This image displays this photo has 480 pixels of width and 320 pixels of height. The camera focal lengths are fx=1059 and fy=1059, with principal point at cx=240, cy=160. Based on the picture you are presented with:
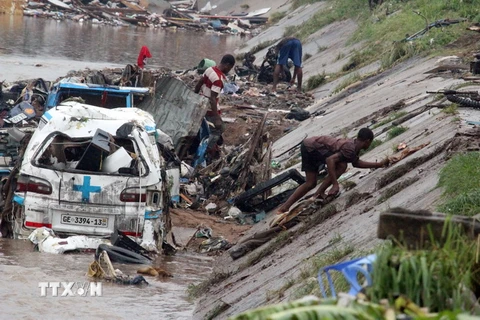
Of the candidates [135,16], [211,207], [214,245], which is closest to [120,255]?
[214,245]

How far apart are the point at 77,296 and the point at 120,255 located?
1.48 meters

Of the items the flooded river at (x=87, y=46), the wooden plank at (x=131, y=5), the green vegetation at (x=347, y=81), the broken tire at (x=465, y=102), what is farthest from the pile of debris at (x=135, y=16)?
the broken tire at (x=465, y=102)

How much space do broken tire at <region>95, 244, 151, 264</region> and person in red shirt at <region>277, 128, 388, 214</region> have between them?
87.2 inches

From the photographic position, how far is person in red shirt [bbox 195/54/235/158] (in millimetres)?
17938

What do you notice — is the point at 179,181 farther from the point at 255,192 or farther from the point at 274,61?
the point at 274,61

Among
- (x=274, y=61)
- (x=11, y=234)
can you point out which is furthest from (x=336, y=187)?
(x=274, y=61)

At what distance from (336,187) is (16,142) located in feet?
14.2

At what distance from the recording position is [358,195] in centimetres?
1140

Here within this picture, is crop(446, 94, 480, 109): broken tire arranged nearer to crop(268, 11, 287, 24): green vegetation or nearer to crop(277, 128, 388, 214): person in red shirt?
crop(277, 128, 388, 214): person in red shirt

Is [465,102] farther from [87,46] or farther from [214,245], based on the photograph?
[87,46]

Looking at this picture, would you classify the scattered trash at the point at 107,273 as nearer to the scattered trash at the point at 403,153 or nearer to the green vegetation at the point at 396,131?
the scattered trash at the point at 403,153

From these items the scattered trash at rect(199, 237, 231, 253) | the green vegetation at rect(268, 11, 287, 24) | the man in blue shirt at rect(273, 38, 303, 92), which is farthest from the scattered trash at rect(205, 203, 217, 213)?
the green vegetation at rect(268, 11, 287, 24)

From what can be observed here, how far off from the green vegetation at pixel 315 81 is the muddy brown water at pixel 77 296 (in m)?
17.2

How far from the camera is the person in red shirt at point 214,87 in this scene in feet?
58.9
